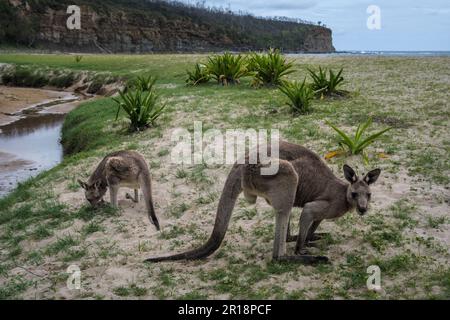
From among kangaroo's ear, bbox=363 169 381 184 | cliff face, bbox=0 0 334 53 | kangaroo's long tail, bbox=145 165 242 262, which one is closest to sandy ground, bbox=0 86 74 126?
kangaroo's long tail, bbox=145 165 242 262

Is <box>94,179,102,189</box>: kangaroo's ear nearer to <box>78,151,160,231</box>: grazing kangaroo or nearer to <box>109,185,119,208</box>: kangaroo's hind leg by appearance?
<box>78,151,160,231</box>: grazing kangaroo

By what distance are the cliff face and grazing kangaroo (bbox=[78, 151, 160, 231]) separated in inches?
2661

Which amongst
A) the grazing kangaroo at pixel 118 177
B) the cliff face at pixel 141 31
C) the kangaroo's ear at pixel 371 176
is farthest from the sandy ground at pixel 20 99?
the cliff face at pixel 141 31

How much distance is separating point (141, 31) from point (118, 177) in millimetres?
88129

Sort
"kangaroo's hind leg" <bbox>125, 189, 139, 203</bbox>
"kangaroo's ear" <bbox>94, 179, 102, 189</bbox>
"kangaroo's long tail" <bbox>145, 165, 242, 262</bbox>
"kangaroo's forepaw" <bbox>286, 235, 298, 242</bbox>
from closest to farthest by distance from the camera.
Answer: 1. "kangaroo's long tail" <bbox>145, 165, 242, 262</bbox>
2. "kangaroo's forepaw" <bbox>286, 235, 298, 242</bbox>
3. "kangaroo's ear" <bbox>94, 179, 102, 189</bbox>
4. "kangaroo's hind leg" <bbox>125, 189, 139, 203</bbox>

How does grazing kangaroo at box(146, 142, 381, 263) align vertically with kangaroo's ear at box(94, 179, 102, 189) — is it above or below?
above

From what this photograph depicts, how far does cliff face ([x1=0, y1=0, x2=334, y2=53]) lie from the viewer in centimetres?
7450

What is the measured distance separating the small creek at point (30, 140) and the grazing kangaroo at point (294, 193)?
5.55 meters

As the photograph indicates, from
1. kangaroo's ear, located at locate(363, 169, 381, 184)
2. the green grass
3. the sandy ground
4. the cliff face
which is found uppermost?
the cliff face

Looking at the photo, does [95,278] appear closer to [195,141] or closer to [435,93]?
[195,141]

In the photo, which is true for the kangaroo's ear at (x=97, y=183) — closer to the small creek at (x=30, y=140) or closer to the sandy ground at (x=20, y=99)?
the small creek at (x=30, y=140)

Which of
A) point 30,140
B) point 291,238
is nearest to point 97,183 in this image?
point 291,238

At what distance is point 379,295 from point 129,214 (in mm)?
3518

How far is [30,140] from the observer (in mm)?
14227
